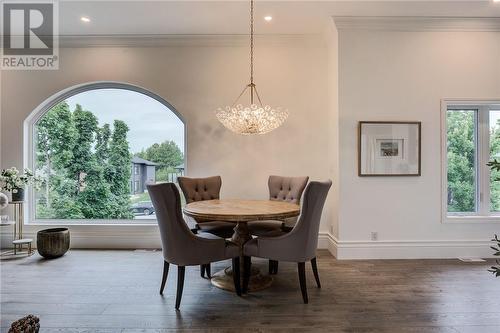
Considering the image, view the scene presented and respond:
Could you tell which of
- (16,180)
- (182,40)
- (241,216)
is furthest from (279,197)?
(16,180)

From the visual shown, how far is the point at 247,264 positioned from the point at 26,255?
10.4 ft

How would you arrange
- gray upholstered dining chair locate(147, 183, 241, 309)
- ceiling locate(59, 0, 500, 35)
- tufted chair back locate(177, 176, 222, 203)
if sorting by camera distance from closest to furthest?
gray upholstered dining chair locate(147, 183, 241, 309) → ceiling locate(59, 0, 500, 35) → tufted chair back locate(177, 176, 222, 203)

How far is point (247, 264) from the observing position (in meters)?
2.87

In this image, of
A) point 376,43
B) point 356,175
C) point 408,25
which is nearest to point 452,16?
point 408,25

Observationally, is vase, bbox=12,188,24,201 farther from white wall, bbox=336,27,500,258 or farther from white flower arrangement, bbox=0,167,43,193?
white wall, bbox=336,27,500,258

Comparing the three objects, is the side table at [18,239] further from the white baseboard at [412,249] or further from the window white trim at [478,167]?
the window white trim at [478,167]

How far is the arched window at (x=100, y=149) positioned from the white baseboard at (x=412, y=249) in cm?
270

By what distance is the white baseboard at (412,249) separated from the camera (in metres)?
3.76

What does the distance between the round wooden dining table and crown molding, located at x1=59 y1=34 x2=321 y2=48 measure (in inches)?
98.5

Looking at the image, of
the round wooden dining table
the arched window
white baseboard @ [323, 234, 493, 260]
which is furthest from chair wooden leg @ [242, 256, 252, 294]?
the arched window

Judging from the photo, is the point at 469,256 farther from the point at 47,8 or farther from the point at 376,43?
the point at 47,8

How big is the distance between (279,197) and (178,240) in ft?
5.41

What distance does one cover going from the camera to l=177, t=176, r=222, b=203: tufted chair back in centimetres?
369

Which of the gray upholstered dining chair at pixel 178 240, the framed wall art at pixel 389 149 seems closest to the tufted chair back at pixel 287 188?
the framed wall art at pixel 389 149
